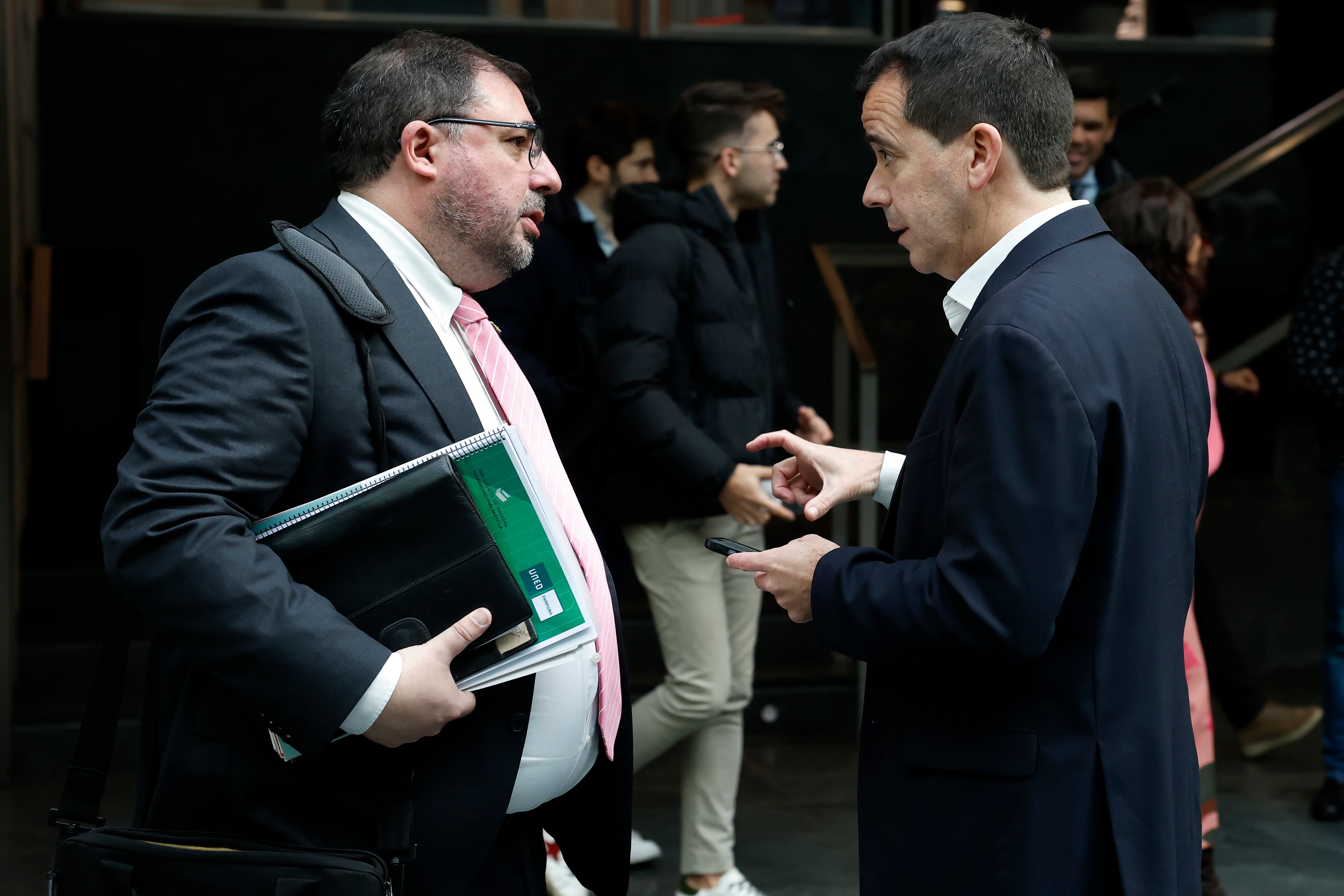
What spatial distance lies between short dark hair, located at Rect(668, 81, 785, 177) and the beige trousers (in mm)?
1028

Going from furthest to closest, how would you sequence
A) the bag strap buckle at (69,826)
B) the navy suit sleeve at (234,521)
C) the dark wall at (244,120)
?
the dark wall at (244,120) → the bag strap buckle at (69,826) → the navy suit sleeve at (234,521)

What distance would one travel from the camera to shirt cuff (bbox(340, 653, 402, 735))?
158 cm

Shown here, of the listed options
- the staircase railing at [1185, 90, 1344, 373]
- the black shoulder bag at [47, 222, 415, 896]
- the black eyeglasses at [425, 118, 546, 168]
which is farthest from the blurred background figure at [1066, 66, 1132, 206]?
the black shoulder bag at [47, 222, 415, 896]

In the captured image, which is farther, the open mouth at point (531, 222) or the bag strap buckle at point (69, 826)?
the open mouth at point (531, 222)

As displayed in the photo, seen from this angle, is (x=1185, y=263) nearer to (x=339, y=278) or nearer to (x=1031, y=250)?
(x=1031, y=250)

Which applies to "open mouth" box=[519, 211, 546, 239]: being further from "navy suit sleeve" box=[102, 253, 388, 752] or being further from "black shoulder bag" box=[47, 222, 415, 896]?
"navy suit sleeve" box=[102, 253, 388, 752]

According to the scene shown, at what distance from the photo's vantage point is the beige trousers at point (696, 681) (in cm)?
353

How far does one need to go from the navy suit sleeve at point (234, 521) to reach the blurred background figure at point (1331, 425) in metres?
3.55

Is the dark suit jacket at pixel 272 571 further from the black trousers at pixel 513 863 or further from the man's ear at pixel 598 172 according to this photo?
the man's ear at pixel 598 172

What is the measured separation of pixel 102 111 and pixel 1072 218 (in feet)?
19.7

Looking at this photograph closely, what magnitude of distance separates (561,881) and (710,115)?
2.17 m

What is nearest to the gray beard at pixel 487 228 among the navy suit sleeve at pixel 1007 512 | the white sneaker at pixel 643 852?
the navy suit sleeve at pixel 1007 512

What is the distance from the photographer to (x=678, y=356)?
3518mm

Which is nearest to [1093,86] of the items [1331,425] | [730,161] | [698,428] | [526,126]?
[1331,425]
